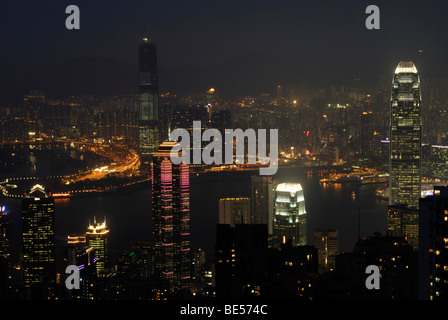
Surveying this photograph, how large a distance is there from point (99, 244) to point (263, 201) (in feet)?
10.3

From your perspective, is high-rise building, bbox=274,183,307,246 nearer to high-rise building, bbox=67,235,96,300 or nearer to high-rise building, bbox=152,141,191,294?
high-rise building, bbox=152,141,191,294

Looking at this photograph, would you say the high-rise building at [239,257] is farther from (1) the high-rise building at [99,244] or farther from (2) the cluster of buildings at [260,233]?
(1) the high-rise building at [99,244]

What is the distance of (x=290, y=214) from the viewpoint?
31.8ft

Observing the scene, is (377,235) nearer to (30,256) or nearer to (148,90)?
(30,256)

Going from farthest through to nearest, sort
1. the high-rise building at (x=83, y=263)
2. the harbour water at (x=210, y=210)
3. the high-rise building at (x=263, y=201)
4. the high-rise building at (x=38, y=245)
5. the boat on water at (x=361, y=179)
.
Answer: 1. the boat on water at (x=361, y=179)
2. the high-rise building at (x=263, y=201)
3. the harbour water at (x=210, y=210)
4. the high-rise building at (x=38, y=245)
5. the high-rise building at (x=83, y=263)

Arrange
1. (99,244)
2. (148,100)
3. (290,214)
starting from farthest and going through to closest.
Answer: (148,100), (290,214), (99,244)

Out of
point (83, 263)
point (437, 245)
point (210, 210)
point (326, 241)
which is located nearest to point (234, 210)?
point (210, 210)

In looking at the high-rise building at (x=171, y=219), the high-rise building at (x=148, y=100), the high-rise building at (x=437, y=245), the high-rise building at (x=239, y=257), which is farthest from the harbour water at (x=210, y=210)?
the high-rise building at (x=437, y=245)

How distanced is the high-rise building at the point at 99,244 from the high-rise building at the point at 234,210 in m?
1.94

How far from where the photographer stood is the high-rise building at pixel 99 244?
7.55 meters

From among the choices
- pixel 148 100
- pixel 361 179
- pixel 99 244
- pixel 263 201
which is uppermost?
pixel 148 100

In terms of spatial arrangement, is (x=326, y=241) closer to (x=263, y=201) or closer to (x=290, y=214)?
(x=290, y=214)
